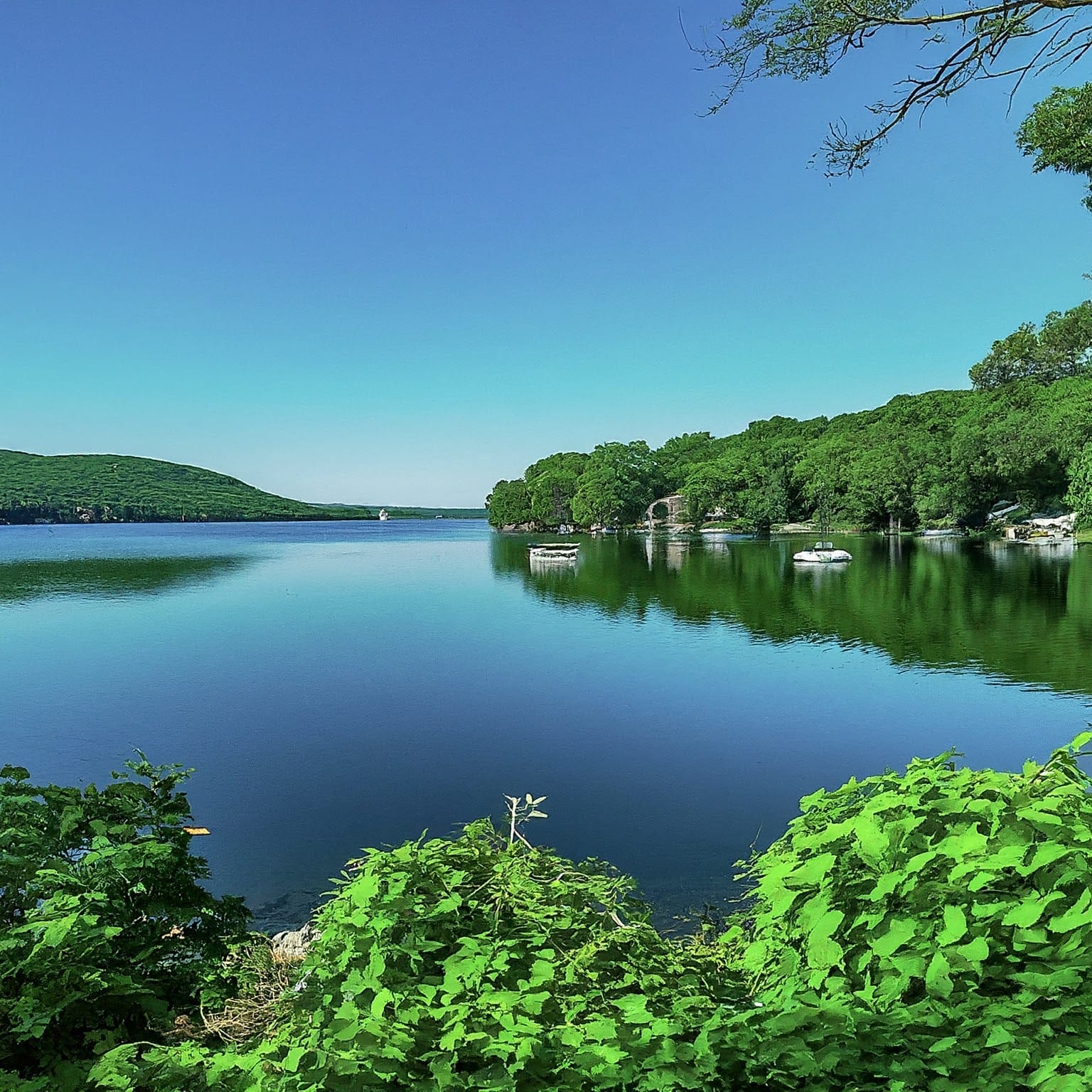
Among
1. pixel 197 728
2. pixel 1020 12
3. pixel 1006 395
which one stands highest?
pixel 1006 395

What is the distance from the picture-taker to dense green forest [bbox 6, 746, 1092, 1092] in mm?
1636

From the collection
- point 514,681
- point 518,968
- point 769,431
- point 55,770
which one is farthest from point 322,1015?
point 769,431

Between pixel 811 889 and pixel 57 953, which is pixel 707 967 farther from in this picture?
pixel 57 953

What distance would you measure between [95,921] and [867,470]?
A: 81172 mm

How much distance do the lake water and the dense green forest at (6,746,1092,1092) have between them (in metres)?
4.16

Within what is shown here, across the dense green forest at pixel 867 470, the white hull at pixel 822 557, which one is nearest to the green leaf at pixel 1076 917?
the white hull at pixel 822 557

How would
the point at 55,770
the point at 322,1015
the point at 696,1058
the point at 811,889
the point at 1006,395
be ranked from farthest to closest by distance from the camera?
the point at 1006,395 < the point at 55,770 < the point at 811,889 < the point at 322,1015 < the point at 696,1058

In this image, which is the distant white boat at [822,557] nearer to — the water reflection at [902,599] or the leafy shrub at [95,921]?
the water reflection at [902,599]

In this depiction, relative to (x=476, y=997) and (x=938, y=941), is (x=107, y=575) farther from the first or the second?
(x=938, y=941)

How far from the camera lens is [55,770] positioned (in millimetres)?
10320

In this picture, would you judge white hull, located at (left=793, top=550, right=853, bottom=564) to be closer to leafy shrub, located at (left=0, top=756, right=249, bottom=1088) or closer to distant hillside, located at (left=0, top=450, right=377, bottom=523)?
leafy shrub, located at (left=0, top=756, right=249, bottom=1088)

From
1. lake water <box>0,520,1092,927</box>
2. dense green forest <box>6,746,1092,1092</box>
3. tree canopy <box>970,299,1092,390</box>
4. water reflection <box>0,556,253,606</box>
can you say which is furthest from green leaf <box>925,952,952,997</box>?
tree canopy <box>970,299,1092,390</box>

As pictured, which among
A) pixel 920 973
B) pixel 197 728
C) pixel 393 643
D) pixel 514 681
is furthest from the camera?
pixel 393 643

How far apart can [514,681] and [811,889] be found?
554 inches
